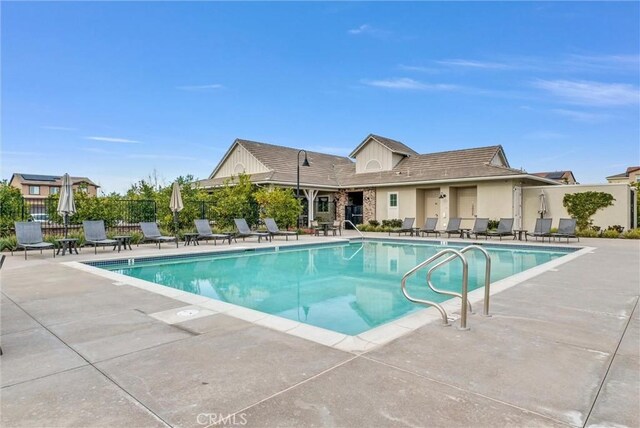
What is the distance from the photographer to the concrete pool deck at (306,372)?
244 cm

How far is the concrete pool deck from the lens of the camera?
2.44m

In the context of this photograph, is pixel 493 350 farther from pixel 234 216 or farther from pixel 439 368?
pixel 234 216

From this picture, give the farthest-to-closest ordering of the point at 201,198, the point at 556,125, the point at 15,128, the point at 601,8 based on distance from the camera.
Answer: the point at 556,125 → the point at 15,128 → the point at 201,198 → the point at 601,8

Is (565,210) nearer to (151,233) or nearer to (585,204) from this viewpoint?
(585,204)

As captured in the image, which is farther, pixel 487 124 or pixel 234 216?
pixel 487 124

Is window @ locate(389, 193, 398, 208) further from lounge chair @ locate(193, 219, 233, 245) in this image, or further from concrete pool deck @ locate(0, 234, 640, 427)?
concrete pool deck @ locate(0, 234, 640, 427)

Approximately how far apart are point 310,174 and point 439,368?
2240 centimetres

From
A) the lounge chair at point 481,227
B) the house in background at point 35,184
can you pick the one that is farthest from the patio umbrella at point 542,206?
the house in background at point 35,184

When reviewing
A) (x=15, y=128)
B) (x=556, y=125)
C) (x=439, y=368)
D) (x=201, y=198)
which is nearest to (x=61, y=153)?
(x=15, y=128)

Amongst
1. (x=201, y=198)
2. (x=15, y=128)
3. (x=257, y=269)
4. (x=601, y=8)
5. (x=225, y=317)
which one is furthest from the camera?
(x=15, y=128)

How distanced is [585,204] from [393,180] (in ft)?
32.0

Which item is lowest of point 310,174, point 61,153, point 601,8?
point 310,174

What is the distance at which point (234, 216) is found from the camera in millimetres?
18547

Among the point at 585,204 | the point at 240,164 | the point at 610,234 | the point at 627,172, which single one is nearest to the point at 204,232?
the point at 240,164
